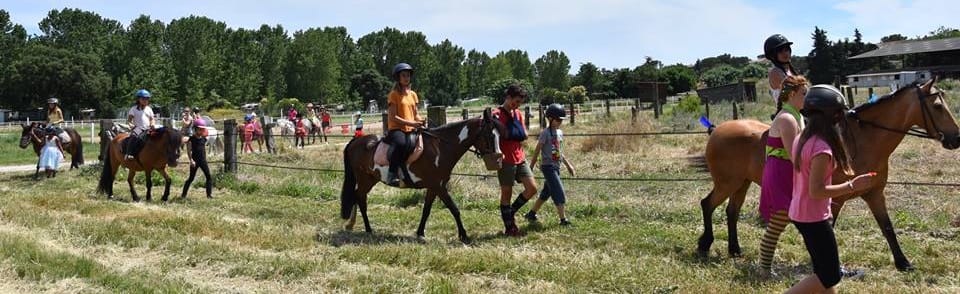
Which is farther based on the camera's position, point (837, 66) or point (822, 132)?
point (837, 66)

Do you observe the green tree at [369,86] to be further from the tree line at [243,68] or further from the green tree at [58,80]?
the green tree at [58,80]

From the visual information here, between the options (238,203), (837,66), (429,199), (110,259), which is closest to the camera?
(110,259)

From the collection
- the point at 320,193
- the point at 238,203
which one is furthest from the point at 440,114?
the point at 238,203

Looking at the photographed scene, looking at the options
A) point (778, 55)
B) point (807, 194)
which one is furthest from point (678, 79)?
point (807, 194)

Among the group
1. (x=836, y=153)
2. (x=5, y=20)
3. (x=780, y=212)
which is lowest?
(x=780, y=212)

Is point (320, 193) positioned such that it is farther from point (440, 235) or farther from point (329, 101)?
point (329, 101)

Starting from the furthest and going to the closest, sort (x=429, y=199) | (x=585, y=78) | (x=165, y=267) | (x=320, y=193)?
(x=585, y=78)
(x=320, y=193)
(x=429, y=199)
(x=165, y=267)

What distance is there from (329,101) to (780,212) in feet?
255

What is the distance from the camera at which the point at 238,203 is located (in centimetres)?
1096

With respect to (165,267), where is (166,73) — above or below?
above

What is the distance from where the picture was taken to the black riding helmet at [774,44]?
6070 mm

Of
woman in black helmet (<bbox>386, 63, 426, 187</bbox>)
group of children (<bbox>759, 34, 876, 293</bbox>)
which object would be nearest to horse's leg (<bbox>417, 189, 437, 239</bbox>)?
woman in black helmet (<bbox>386, 63, 426, 187</bbox>)

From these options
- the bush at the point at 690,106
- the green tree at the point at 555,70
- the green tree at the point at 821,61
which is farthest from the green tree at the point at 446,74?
the bush at the point at 690,106

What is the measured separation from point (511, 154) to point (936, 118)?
3963 millimetres
